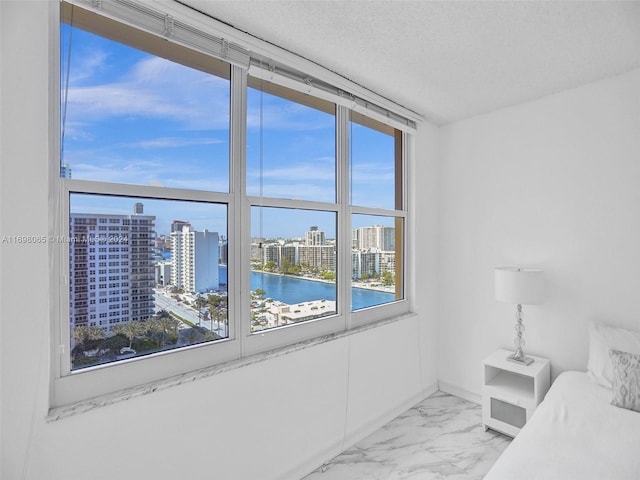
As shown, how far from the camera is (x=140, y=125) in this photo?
5.24 ft

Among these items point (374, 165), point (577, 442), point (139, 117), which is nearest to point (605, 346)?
point (577, 442)

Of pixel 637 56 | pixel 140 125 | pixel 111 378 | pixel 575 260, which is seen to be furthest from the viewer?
pixel 575 260

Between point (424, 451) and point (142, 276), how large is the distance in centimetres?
216

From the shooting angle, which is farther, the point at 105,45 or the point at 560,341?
the point at 560,341

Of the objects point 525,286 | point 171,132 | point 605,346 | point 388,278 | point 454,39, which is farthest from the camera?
point 388,278

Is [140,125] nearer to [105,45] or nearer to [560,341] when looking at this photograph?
[105,45]

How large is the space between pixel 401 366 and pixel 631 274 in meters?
1.77

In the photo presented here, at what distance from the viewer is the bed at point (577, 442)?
140 cm

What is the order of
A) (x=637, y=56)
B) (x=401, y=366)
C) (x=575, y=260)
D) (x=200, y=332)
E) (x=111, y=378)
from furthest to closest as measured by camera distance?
(x=401, y=366)
(x=575, y=260)
(x=637, y=56)
(x=200, y=332)
(x=111, y=378)

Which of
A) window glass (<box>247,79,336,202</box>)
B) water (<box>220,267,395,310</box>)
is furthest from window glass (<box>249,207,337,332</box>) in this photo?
window glass (<box>247,79,336,202</box>)

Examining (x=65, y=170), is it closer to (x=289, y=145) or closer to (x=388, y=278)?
(x=289, y=145)

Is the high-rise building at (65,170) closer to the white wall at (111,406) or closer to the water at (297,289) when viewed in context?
the white wall at (111,406)

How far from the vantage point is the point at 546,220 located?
2598 millimetres

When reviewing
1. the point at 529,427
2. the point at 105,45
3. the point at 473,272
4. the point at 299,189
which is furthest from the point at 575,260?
the point at 105,45
